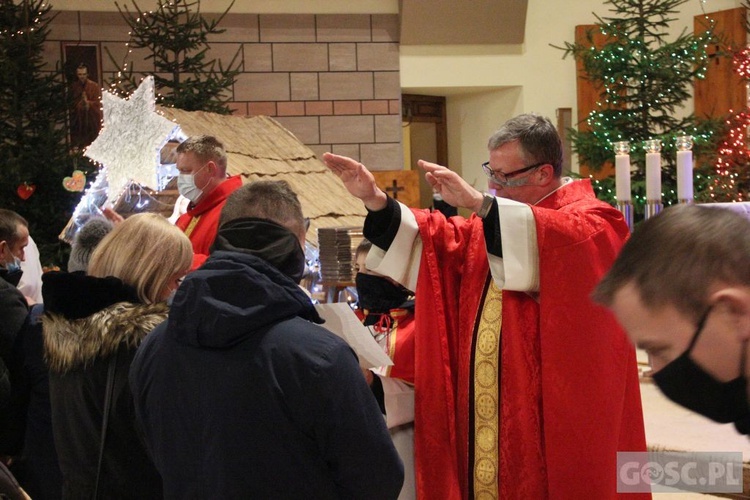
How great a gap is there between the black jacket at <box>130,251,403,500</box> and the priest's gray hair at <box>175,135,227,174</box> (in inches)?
114

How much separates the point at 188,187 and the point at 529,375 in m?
2.58

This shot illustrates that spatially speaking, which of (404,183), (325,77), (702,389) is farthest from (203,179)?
(325,77)

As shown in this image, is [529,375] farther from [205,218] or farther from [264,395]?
[205,218]

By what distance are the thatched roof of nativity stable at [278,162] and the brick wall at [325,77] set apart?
300 cm

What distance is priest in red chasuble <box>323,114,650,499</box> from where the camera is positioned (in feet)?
8.64

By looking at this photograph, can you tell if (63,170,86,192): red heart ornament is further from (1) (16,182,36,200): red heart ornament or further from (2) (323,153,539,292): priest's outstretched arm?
(2) (323,153,539,292): priest's outstretched arm

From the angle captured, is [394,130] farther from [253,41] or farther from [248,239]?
[248,239]

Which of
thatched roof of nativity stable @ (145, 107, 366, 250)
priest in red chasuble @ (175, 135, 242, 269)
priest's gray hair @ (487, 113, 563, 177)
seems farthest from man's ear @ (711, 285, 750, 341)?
thatched roof of nativity stable @ (145, 107, 366, 250)


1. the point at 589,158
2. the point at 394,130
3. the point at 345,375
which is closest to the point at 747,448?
the point at 345,375

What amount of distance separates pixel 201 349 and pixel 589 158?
7.33 m

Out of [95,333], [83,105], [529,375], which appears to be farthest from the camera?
[83,105]

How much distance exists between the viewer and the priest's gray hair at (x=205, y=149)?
4.64 meters

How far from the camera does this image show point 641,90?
838 cm

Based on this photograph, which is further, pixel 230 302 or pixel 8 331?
pixel 8 331
